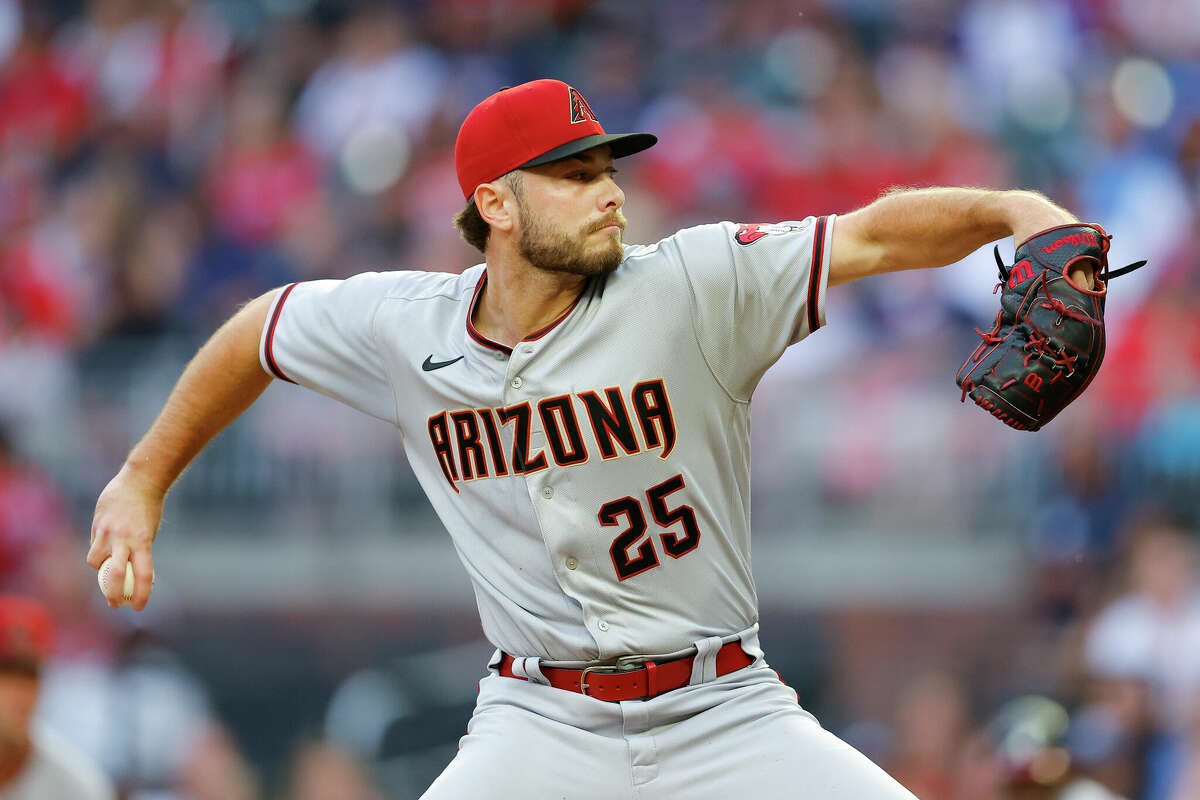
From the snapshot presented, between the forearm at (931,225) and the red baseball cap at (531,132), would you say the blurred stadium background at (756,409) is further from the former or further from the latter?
the red baseball cap at (531,132)

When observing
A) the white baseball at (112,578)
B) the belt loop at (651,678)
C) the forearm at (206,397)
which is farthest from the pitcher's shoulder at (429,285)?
the belt loop at (651,678)

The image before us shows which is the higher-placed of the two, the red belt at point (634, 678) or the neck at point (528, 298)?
the neck at point (528, 298)

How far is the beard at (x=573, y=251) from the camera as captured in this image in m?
3.56

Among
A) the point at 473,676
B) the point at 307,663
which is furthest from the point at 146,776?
the point at 473,676

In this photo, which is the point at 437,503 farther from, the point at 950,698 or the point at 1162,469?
the point at 1162,469

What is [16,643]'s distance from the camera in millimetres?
5043

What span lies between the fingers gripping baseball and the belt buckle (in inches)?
38.7

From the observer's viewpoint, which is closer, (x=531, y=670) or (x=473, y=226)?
(x=531, y=670)

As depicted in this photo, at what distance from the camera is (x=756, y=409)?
7566mm

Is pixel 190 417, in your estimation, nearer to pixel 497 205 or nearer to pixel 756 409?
pixel 497 205

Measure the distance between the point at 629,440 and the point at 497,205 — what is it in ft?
2.20

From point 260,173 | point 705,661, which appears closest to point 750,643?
point 705,661

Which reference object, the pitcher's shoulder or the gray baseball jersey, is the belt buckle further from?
the pitcher's shoulder

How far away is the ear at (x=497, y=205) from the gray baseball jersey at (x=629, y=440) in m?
0.26
